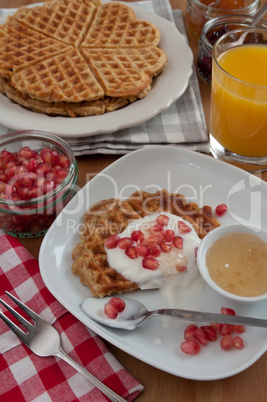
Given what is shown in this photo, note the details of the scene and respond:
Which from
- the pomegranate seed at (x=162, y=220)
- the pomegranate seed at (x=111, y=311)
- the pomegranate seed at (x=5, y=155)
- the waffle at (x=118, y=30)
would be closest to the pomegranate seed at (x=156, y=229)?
the pomegranate seed at (x=162, y=220)

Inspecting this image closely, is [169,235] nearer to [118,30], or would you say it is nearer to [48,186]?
[48,186]

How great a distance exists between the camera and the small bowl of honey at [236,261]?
1960 millimetres

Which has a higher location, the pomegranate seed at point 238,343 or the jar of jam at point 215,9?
the jar of jam at point 215,9

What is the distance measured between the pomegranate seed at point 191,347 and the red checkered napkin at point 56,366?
9.0 inches

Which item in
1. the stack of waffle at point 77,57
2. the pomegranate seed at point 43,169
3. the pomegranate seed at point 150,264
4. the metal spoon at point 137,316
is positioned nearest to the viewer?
the metal spoon at point 137,316

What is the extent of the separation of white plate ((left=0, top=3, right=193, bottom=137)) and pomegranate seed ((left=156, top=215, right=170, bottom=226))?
747 millimetres

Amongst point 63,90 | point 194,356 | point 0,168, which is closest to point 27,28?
point 63,90

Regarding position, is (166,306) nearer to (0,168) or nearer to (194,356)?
(194,356)

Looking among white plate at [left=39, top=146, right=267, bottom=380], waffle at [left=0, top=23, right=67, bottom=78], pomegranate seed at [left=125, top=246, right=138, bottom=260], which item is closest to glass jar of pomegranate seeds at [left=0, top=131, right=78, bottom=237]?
white plate at [left=39, top=146, right=267, bottom=380]

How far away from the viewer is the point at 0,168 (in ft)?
8.25

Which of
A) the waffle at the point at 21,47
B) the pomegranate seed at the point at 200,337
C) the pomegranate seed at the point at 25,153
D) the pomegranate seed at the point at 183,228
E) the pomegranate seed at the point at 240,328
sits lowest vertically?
the pomegranate seed at the point at 240,328

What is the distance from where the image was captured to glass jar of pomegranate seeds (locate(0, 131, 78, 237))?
2.32 m

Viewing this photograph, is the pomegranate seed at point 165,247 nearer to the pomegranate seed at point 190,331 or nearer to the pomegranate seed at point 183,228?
the pomegranate seed at point 183,228

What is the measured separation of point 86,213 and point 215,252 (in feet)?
2.25
